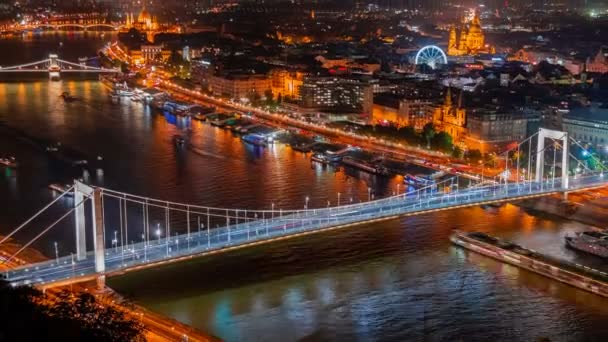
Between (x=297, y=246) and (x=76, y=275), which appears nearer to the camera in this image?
(x=76, y=275)

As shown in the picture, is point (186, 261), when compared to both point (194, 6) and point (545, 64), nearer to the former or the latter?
point (545, 64)

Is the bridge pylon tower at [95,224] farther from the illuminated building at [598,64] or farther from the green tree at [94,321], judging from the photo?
the illuminated building at [598,64]

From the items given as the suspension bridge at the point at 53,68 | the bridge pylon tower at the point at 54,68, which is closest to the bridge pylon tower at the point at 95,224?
the suspension bridge at the point at 53,68

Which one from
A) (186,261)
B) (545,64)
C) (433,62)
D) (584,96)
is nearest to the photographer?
(186,261)

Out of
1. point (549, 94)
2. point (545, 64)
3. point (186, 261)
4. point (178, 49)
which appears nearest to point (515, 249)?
point (186, 261)

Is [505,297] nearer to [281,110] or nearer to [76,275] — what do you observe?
[76,275]

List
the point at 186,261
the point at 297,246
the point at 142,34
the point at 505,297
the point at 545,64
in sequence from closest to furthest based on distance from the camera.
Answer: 1. the point at 505,297
2. the point at 186,261
3. the point at 297,246
4. the point at 545,64
5. the point at 142,34
